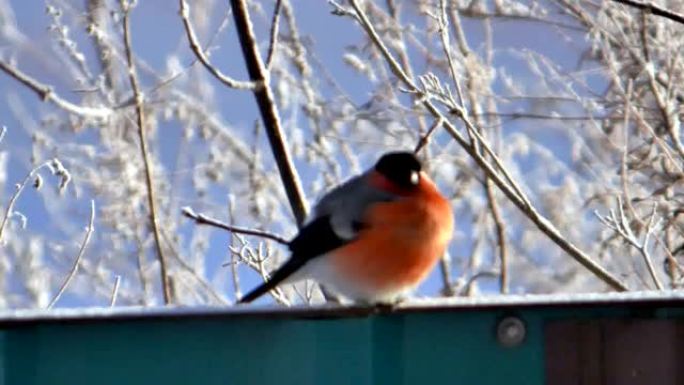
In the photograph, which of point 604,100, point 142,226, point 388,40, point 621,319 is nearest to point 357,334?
point 621,319

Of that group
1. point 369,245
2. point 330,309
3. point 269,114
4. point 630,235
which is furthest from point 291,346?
point 630,235

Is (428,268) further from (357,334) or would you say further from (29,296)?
(29,296)

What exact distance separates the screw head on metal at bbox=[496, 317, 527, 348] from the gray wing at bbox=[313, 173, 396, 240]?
86 cm

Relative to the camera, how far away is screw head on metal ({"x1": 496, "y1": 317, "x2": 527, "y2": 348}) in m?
2.19

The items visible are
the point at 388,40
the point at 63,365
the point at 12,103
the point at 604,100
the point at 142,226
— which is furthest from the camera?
the point at 12,103

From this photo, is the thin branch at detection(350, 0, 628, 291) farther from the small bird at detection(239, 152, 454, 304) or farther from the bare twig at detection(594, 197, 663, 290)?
the small bird at detection(239, 152, 454, 304)

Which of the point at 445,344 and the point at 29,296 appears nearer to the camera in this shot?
the point at 445,344

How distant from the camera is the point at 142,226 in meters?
5.59

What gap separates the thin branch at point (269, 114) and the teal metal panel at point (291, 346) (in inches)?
40.8

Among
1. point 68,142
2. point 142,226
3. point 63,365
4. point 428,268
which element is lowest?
point 63,365

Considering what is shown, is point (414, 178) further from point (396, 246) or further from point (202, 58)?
point (202, 58)

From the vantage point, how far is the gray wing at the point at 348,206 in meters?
3.02

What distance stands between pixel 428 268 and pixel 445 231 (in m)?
0.10

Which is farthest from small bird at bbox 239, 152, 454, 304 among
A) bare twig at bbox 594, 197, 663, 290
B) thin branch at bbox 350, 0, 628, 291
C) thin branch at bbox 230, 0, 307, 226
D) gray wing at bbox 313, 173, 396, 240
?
bare twig at bbox 594, 197, 663, 290
